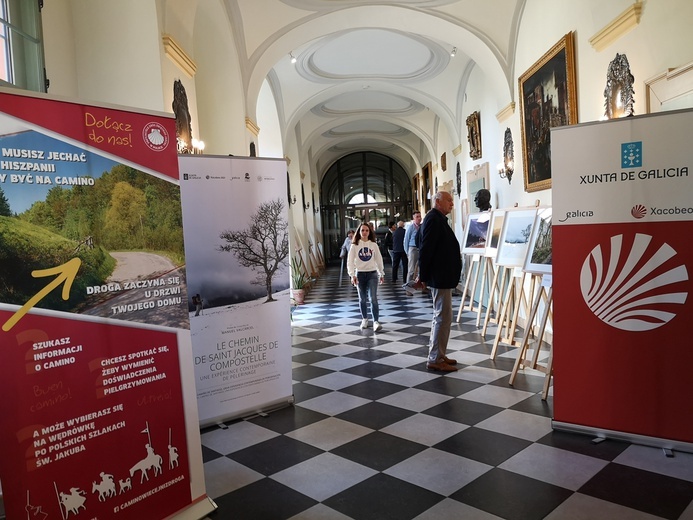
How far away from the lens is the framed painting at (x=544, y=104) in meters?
5.97

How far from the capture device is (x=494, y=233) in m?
7.25

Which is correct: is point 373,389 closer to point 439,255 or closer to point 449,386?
point 449,386

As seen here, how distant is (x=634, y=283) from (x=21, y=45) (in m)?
4.78

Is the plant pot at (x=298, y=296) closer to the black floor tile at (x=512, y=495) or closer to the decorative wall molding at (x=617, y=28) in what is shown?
the decorative wall molding at (x=617, y=28)

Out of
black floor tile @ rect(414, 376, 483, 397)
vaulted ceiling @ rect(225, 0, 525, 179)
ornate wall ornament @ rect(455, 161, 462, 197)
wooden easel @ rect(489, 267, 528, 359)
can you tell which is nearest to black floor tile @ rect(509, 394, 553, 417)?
black floor tile @ rect(414, 376, 483, 397)

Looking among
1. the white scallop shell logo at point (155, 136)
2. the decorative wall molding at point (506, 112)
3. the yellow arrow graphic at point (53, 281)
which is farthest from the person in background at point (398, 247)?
the yellow arrow graphic at point (53, 281)

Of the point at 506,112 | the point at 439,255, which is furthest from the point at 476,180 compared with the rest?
the point at 439,255

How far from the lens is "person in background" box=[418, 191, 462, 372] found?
5156 millimetres

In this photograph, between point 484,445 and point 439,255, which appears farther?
point 439,255

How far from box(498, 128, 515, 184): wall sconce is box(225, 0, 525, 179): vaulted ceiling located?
54 cm

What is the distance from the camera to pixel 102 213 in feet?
7.69

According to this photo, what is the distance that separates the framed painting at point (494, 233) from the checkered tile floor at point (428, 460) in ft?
7.34

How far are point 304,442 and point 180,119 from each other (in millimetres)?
3555

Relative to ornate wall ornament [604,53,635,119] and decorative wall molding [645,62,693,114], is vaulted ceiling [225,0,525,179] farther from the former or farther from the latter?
decorative wall molding [645,62,693,114]
